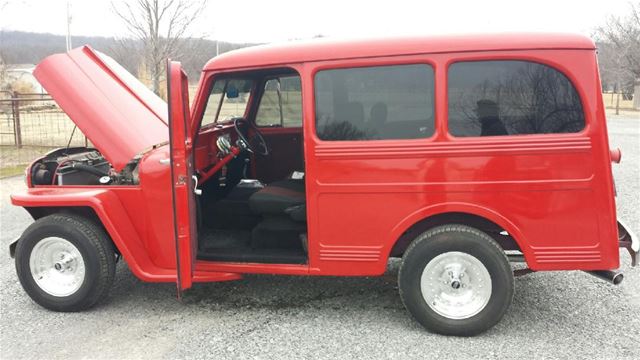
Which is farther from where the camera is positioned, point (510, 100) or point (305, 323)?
point (305, 323)

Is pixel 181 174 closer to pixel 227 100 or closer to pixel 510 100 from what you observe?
pixel 227 100

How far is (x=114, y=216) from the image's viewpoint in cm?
376

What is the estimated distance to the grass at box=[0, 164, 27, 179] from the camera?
10.4 meters

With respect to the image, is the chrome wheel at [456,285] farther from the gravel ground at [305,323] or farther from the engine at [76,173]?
the engine at [76,173]

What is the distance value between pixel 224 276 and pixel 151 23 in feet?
36.2

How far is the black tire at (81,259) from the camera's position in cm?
379

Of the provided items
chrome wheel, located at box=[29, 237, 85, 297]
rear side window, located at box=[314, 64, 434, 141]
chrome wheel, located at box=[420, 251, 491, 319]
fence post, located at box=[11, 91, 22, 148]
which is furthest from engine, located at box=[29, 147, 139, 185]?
fence post, located at box=[11, 91, 22, 148]

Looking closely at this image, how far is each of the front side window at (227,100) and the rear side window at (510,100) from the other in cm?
182

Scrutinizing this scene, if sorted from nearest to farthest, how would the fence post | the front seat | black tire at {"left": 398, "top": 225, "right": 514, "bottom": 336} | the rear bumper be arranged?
black tire at {"left": 398, "top": 225, "right": 514, "bottom": 336} → the rear bumper → the front seat → the fence post

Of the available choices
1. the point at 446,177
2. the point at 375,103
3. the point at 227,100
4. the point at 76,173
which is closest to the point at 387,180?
the point at 446,177

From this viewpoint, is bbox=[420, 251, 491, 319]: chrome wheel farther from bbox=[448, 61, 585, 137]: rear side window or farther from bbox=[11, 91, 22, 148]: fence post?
bbox=[11, 91, 22, 148]: fence post

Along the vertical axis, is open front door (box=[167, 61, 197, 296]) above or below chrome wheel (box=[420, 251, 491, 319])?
above

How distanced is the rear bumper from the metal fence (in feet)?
42.7

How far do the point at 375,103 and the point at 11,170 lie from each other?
1009 cm
